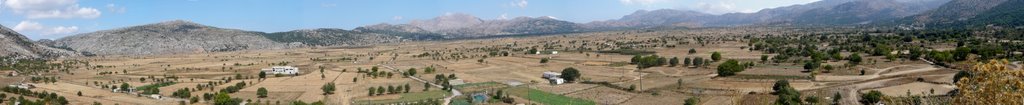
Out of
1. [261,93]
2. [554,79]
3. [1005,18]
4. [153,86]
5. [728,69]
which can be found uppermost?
[1005,18]

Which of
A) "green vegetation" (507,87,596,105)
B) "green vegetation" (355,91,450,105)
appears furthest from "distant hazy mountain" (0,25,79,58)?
"green vegetation" (507,87,596,105)

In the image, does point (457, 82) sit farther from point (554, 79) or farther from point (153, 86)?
point (153, 86)

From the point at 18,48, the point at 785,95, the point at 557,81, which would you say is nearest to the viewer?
the point at 785,95

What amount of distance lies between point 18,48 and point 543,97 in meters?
122

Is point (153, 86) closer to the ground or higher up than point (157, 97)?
higher up

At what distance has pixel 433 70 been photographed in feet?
255

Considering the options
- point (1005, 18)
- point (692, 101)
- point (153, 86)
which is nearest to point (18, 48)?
point (153, 86)

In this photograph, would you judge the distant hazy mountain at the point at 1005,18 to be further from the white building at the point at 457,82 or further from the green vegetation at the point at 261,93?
the green vegetation at the point at 261,93

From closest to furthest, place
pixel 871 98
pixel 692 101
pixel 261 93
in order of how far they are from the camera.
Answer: pixel 871 98 < pixel 692 101 < pixel 261 93

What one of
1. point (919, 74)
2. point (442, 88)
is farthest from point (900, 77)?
point (442, 88)

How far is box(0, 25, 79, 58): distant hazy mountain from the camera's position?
129 metres

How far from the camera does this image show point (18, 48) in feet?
449

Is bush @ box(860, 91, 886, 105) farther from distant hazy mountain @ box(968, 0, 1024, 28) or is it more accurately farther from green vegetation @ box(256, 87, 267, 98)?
distant hazy mountain @ box(968, 0, 1024, 28)

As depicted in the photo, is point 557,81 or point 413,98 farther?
point 557,81
